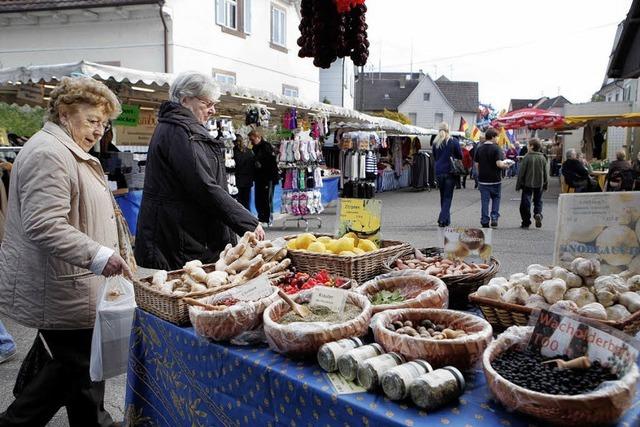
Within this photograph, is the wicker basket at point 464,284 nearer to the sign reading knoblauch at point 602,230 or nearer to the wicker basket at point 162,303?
the sign reading knoblauch at point 602,230

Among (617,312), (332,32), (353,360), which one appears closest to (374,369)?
(353,360)

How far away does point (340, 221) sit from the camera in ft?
10.0

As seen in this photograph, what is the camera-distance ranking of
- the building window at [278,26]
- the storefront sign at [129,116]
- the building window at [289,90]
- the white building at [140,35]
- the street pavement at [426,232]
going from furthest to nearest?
the building window at [289,90] → the building window at [278,26] → the white building at [140,35] → the storefront sign at [129,116] → the street pavement at [426,232]

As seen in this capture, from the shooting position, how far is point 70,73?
6098 millimetres

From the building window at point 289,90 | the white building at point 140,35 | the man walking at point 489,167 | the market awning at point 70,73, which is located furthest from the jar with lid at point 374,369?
the building window at point 289,90

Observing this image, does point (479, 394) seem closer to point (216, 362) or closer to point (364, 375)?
point (364, 375)

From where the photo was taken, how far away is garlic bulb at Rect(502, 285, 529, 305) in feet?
6.27

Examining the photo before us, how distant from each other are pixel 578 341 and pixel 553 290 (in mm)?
412

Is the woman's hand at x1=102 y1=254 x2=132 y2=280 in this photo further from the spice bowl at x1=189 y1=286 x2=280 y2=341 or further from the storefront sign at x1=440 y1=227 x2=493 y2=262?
the storefront sign at x1=440 y1=227 x2=493 y2=262

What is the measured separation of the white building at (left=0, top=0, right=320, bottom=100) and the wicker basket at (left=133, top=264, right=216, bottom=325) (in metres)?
12.0

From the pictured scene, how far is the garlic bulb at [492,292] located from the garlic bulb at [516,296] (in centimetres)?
2

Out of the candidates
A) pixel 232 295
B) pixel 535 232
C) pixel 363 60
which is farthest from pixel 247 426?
pixel 535 232

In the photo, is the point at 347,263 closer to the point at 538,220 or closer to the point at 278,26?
the point at 538,220

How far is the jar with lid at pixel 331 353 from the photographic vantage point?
1.62 meters
